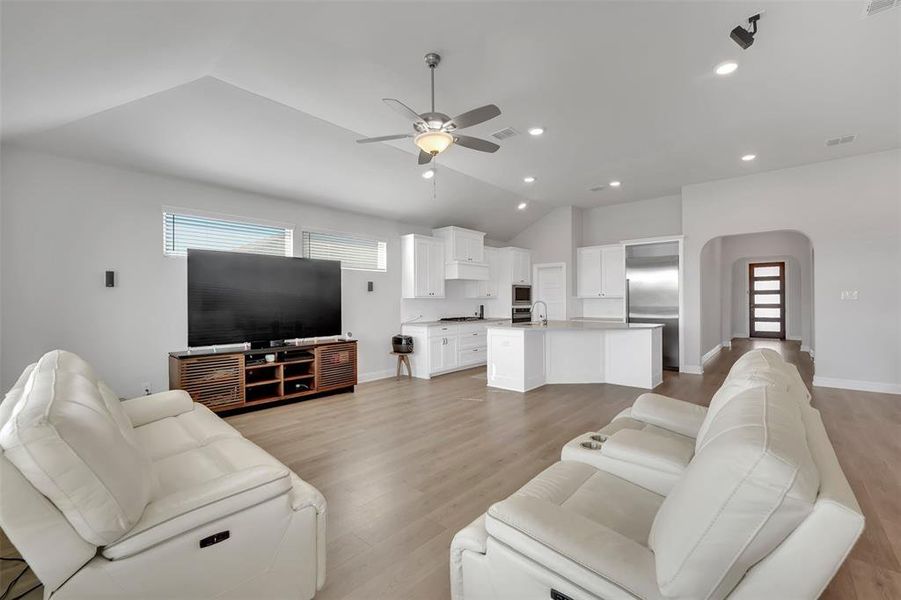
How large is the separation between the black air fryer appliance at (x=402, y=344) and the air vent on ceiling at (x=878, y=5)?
18.8ft

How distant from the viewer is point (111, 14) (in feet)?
6.63

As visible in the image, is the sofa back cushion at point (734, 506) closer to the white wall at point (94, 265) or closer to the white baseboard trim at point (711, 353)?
the white wall at point (94, 265)

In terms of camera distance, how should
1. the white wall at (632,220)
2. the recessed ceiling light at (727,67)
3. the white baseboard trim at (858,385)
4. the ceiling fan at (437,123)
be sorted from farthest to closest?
the white wall at (632,220) → the white baseboard trim at (858,385) → the recessed ceiling light at (727,67) → the ceiling fan at (437,123)

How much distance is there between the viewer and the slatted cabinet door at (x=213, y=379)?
4.04 metres

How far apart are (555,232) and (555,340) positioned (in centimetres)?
353

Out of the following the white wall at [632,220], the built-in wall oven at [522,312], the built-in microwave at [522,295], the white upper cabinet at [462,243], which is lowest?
the built-in wall oven at [522,312]

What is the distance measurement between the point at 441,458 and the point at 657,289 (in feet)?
18.3

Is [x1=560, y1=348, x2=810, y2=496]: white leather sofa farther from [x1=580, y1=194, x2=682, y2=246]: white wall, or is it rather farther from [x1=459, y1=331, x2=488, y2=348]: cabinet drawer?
[x1=580, y1=194, x2=682, y2=246]: white wall

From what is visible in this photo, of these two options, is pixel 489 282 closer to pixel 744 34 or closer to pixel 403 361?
pixel 403 361

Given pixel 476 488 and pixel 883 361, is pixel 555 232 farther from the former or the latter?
pixel 476 488

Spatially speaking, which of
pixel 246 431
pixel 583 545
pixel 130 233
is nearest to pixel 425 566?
pixel 583 545

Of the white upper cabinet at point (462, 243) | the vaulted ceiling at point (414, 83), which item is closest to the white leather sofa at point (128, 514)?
the vaulted ceiling at point (414, 83)

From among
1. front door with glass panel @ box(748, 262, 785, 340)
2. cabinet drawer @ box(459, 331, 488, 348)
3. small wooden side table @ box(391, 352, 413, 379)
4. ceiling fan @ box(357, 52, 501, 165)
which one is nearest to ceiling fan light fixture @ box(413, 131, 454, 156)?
ceiling fan @ box(357, 52, 501, 165)

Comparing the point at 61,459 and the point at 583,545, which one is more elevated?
the point at 61,459
